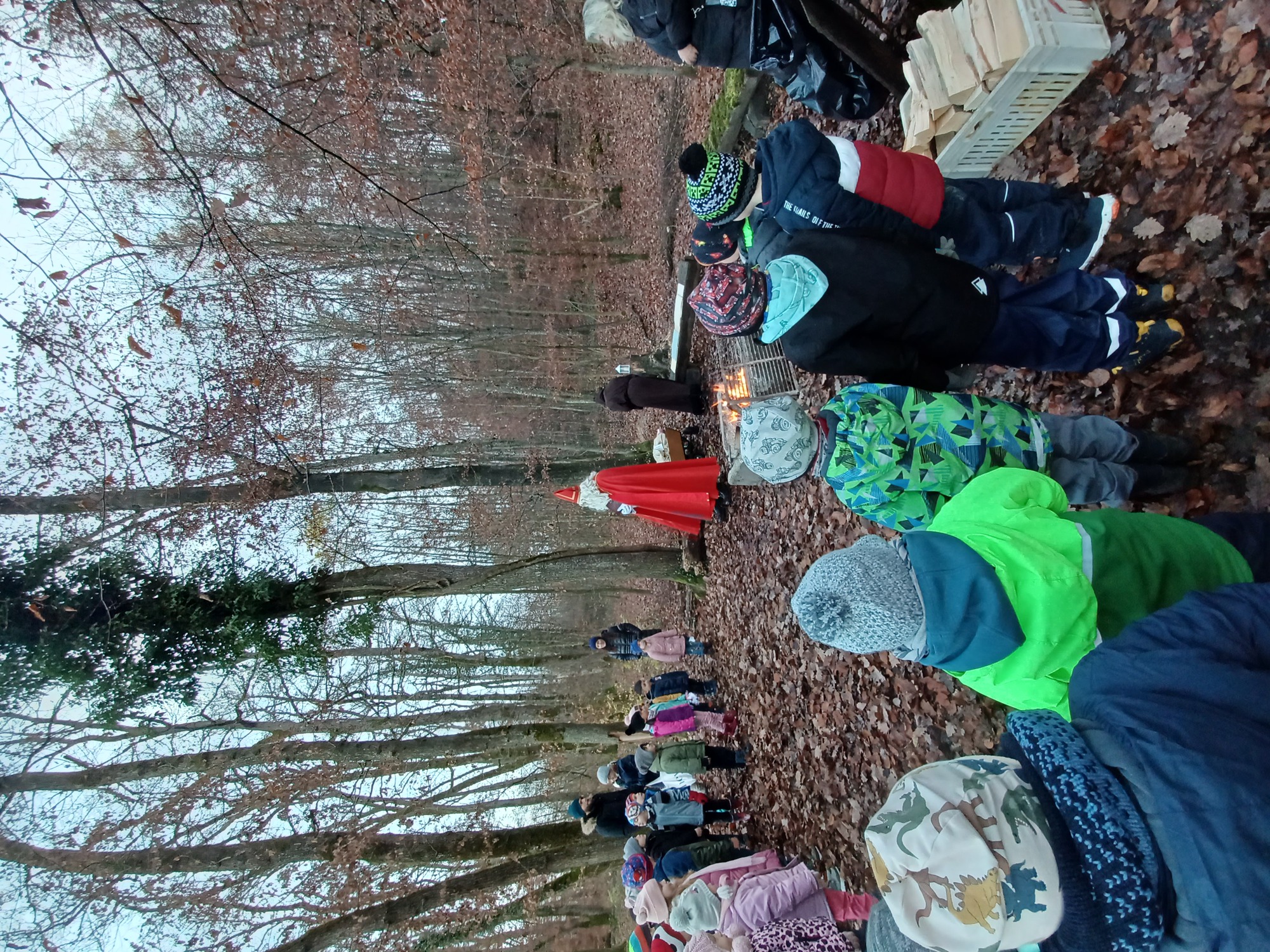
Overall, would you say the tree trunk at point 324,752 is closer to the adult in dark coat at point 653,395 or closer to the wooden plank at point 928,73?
the adult in dark coat at point 653,395

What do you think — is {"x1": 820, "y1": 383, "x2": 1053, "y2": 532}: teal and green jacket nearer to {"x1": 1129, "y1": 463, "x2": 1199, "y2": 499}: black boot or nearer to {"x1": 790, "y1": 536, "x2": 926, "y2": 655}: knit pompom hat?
Result: {"x1": 1129, "y1": 463, "x2": 1199, "y2": 499}: black boot

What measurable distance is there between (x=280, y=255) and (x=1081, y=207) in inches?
427

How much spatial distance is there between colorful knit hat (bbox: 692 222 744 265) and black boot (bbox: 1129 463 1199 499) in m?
2.57

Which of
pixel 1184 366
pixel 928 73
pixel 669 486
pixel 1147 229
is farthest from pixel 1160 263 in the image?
pixel 669 486

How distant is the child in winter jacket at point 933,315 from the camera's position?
304cm

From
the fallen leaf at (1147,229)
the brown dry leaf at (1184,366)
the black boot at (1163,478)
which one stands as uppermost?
the fallen leaf at (1147,229)

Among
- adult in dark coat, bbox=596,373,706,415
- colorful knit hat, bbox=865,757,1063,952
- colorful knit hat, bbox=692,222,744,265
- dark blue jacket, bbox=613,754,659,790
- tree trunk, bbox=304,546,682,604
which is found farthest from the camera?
adult in dark coat, bbox=596,373,706,415

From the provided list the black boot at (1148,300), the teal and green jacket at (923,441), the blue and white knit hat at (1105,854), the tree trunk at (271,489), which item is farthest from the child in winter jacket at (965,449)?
the tree trunk at (271,489)

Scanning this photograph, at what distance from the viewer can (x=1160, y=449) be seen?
10.3 feet

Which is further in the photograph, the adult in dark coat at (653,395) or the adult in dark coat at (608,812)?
the adult in dark coat at (653,395)

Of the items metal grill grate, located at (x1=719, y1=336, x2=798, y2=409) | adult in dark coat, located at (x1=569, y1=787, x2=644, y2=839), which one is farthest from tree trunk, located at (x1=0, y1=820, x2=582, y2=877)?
metal grill grate, located at (x1=719, y1=336, x2=798, y2=409)

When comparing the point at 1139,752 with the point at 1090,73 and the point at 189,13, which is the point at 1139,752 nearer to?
the point at 1090,73

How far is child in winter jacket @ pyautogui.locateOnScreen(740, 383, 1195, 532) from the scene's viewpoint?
309 centimetres

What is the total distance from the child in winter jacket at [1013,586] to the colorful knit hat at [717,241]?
2.56m
